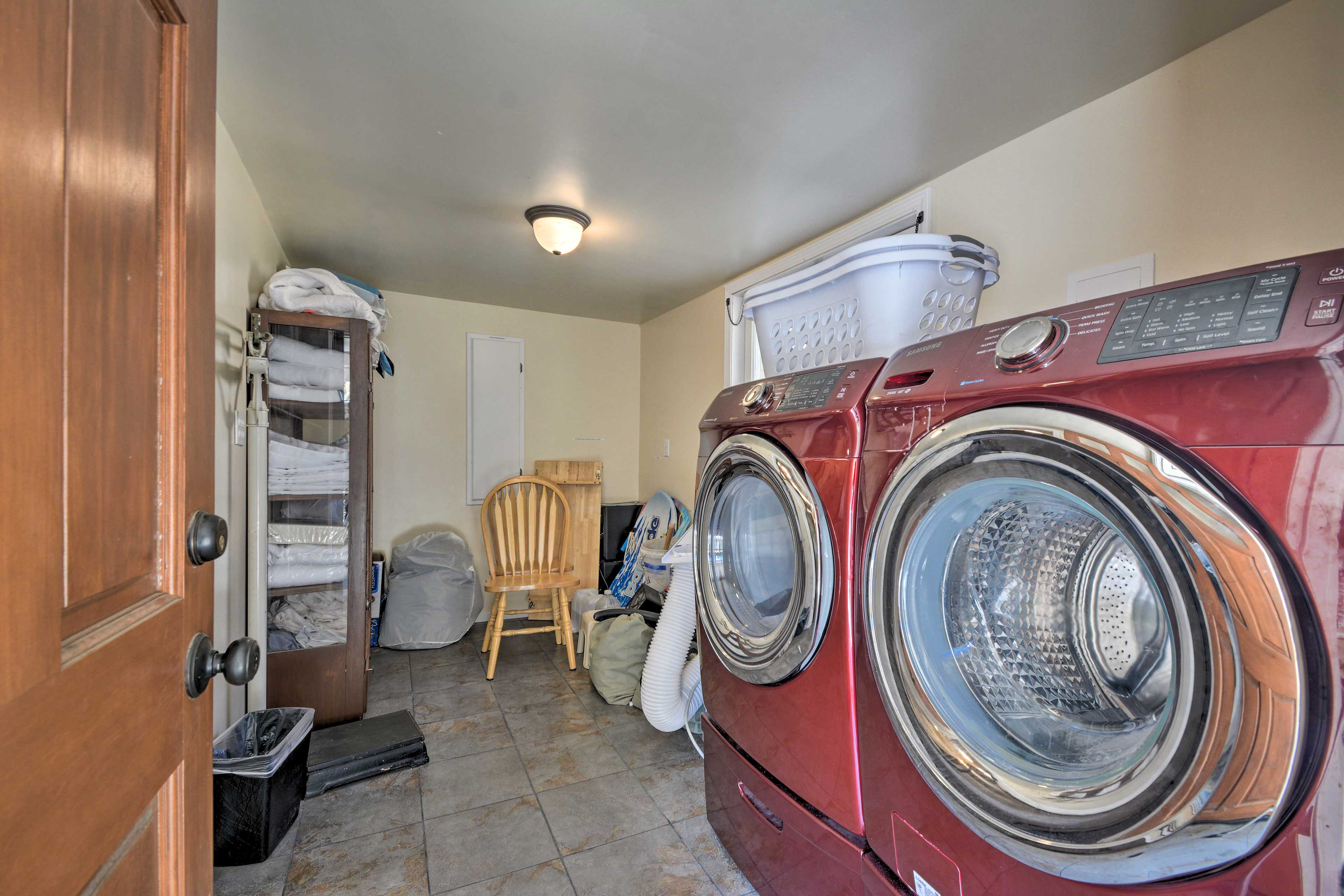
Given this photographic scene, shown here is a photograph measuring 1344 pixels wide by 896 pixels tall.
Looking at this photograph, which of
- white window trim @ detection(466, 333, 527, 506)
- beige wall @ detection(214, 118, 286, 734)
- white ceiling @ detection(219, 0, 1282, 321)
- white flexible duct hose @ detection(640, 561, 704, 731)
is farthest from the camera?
white window trim @ detection(466, 333, 527, 506)

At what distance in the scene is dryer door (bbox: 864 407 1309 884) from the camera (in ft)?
1.89

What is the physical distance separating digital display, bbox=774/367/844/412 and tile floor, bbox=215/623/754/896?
4.30 feet

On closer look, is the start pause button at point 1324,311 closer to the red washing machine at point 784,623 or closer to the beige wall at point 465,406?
the red washing machine at point 784,623

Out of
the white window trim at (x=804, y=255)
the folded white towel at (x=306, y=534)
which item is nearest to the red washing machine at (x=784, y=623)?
the white window trim at (x=804, y=255)

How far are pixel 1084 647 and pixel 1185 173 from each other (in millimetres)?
1229

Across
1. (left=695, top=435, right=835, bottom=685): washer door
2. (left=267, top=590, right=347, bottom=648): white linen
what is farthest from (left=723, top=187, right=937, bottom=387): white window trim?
(left=267, top=590, right=347, bottom=648): white linen

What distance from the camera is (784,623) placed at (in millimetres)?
1271

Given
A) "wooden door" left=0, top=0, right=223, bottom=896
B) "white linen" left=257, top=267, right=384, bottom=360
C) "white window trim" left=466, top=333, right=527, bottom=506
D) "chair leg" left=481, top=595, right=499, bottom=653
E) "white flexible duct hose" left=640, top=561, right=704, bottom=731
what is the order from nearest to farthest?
1. "wooden door" left=0, top=0, right=223, bottom=896
2. "white flexible duct hose" left=640, top=561, right=704, bottom=731
3. "white linen" left=257, top=267, right=384, bottom=360
4. "chair leg" left=481, top=595, right=499, bottom=653
5. "white window trim" left=466, top=333, right=527, bottom=506

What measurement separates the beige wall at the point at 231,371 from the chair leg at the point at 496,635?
1.05 metres

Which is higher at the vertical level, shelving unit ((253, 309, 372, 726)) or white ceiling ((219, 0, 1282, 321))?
white ceiling ((219, 0, 1282, 321))

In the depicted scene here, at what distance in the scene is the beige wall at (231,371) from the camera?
1.79 m

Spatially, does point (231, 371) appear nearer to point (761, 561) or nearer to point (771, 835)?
point (761, 561)

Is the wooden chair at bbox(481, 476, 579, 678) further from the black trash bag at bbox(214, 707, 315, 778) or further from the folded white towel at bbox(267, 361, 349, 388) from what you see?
the black trash bag at bbox(214, 707, 315, 778)

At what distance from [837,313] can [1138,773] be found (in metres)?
1.25
